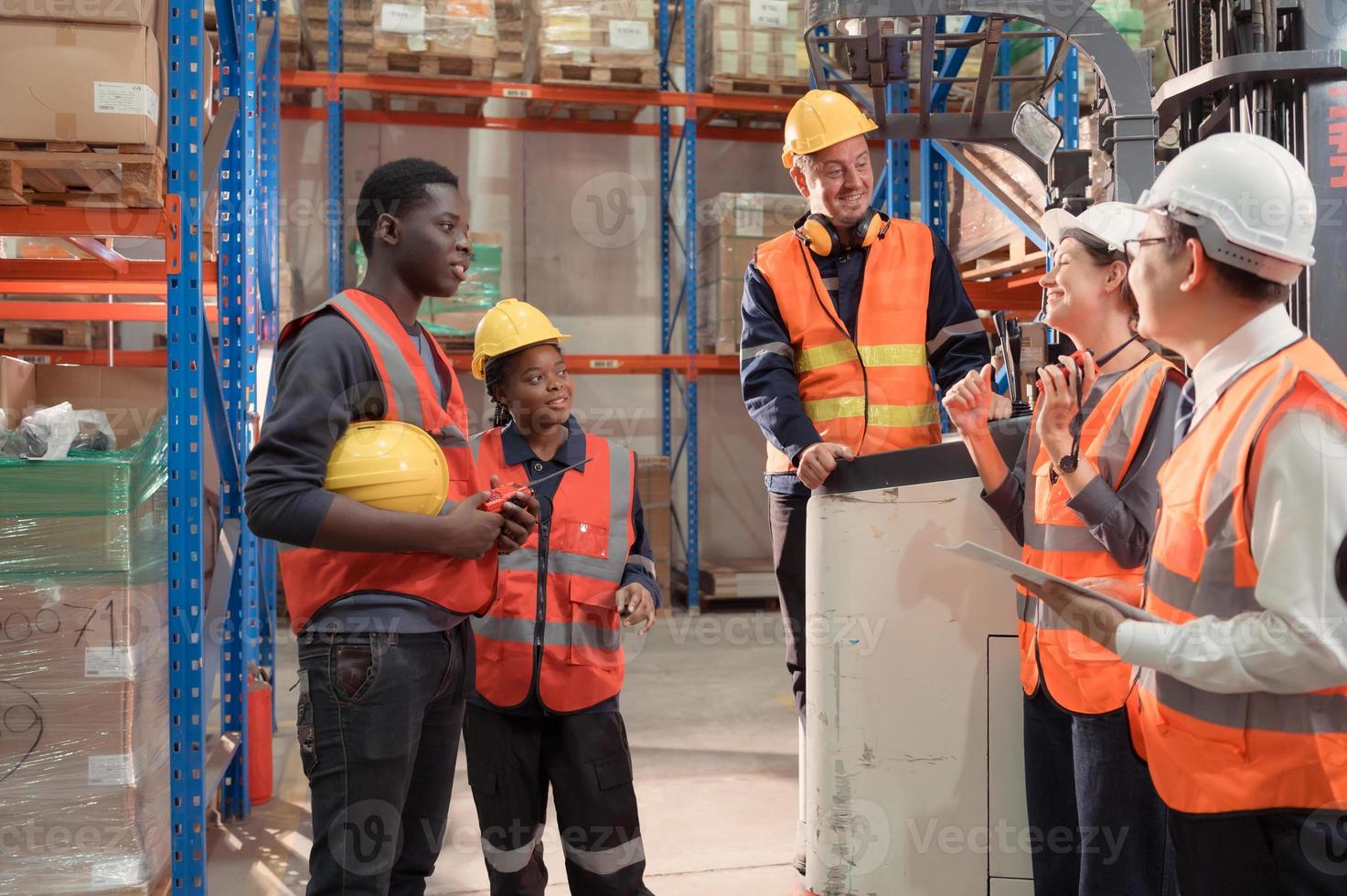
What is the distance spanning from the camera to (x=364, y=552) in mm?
2176

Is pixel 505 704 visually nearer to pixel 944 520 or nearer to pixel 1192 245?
pixel 944 520

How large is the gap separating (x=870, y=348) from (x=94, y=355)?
Result: 6.38 meters

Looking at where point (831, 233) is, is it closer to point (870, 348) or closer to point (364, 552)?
point (870, 348)

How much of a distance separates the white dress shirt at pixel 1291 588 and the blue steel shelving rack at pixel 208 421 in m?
3.00

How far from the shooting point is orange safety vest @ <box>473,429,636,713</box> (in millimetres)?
2674

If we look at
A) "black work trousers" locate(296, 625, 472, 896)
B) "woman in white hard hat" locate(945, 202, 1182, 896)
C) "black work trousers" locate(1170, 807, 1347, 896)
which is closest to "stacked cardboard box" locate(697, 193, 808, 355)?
"woman in white hard hat" locate(945, 202, 1182, 896)

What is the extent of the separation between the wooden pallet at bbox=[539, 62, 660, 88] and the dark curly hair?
6660 millimetres

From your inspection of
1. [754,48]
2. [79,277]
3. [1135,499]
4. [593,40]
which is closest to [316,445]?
[1135,499]

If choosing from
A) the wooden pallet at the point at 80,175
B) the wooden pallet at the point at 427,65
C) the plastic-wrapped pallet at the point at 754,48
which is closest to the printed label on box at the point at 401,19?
the wooden pallet at the point at 427,65

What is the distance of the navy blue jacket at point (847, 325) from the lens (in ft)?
11.1

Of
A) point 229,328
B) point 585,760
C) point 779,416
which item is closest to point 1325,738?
point 585,760

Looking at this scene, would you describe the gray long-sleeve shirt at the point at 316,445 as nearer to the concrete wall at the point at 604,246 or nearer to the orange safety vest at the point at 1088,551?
the orange safety vest at the point at 1088,551

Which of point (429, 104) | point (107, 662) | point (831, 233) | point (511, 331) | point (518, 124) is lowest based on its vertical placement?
point (107, 662)

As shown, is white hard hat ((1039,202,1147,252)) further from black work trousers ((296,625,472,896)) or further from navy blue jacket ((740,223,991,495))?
black work trousers ((296,625,472,896))
